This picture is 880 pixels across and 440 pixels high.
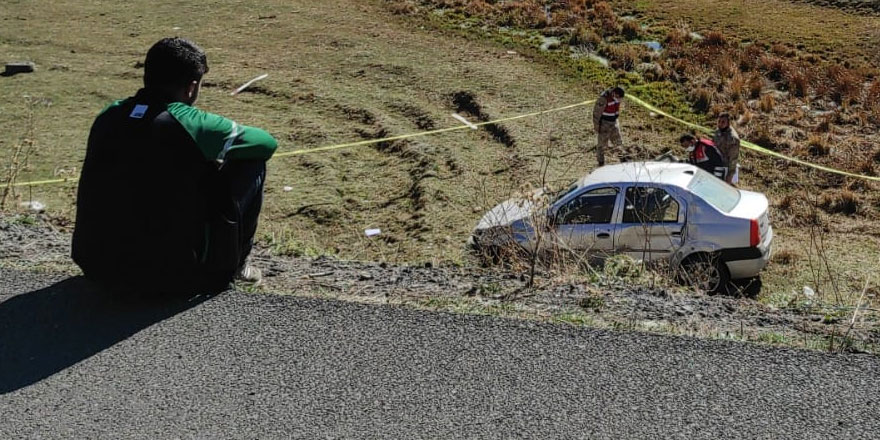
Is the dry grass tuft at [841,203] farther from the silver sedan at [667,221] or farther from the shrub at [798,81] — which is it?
the shrub at [798,81]

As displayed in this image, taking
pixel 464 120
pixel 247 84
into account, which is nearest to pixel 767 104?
pixel 464 120

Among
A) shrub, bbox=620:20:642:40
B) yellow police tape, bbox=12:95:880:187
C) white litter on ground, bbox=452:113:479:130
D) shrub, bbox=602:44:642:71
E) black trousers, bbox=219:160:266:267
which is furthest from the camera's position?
shrub, bbox=620:20:642:40

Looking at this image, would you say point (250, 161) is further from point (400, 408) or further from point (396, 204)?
point (396, 204)

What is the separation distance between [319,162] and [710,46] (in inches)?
444

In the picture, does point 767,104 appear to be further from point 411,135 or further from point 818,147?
point 411,135

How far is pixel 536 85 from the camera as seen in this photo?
1988cm

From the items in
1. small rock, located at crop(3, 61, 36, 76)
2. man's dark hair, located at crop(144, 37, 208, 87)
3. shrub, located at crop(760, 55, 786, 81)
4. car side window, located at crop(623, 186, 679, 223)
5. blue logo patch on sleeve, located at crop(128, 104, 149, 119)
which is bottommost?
small rock, located at crop(3, 61, 36, 76)

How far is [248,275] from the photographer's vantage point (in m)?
5.39

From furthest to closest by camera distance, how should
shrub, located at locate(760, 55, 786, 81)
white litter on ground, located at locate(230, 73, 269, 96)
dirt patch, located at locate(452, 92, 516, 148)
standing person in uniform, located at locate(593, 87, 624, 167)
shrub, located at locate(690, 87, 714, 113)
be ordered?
white litter on ground, located at locate(230, 73, 269, 96)
shrub, located at locate(760, 55, 786, 81)
shrub, located at locate(690, 87, 714, 113)
dirt patch, located at locate(452, 92, 516, 148)
standing person in uniform, located at locate(593, 87, 624, 167)

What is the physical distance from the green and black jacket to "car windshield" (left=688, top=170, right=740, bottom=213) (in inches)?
261

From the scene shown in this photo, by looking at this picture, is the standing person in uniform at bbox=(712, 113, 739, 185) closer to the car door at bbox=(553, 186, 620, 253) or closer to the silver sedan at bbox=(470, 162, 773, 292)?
the silver sedan at bbox=(470, 162, 773, 292)

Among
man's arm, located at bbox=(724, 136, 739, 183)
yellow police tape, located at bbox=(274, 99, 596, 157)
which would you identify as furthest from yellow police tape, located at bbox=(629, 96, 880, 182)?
man's arm, located at bbox=(724, 136, 739, 183)

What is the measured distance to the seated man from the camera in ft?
15.8

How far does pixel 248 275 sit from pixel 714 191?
6836 millimetres
